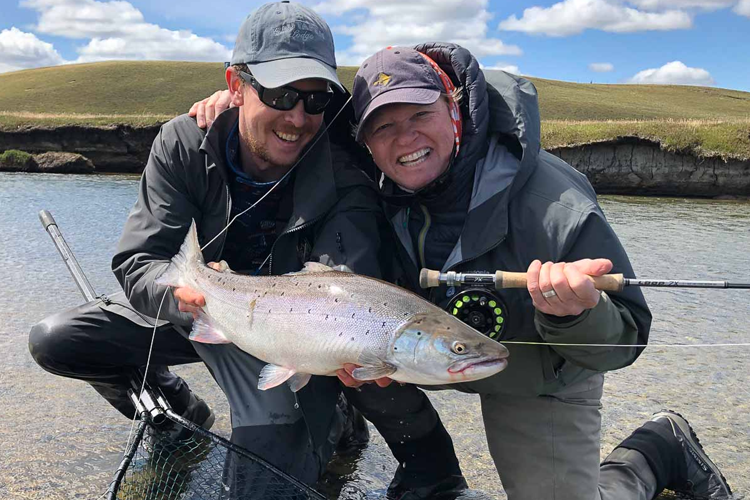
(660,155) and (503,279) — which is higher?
(660,155)

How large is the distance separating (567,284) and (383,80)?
1413 mm

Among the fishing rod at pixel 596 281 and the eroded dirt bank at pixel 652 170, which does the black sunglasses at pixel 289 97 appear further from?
the eroded dirt bank at pixel 652 170

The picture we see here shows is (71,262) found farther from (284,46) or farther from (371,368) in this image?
(371,368)

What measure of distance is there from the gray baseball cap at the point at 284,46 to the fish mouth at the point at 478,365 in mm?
1672

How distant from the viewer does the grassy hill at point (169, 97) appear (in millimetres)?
59500

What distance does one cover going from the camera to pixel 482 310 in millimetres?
3100

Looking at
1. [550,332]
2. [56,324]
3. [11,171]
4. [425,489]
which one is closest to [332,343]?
[550,332]

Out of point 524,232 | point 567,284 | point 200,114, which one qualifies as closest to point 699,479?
point 524,232

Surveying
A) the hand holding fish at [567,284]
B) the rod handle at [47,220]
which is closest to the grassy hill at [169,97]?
the rod handle at [47,220]

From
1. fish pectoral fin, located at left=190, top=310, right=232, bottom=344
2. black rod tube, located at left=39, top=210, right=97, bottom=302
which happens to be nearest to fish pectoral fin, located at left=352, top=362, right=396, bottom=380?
fish pectoral fin, located at left=190, top=310, right=232, bottom=344

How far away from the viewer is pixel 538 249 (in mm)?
3096

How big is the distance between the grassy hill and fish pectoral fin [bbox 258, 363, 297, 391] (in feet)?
126

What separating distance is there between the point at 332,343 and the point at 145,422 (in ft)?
3.20

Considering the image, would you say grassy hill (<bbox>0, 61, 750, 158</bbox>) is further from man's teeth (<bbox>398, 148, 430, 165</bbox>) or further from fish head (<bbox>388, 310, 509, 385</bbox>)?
fish head (<bbox>388, 310, 509, 385</bbox>)
